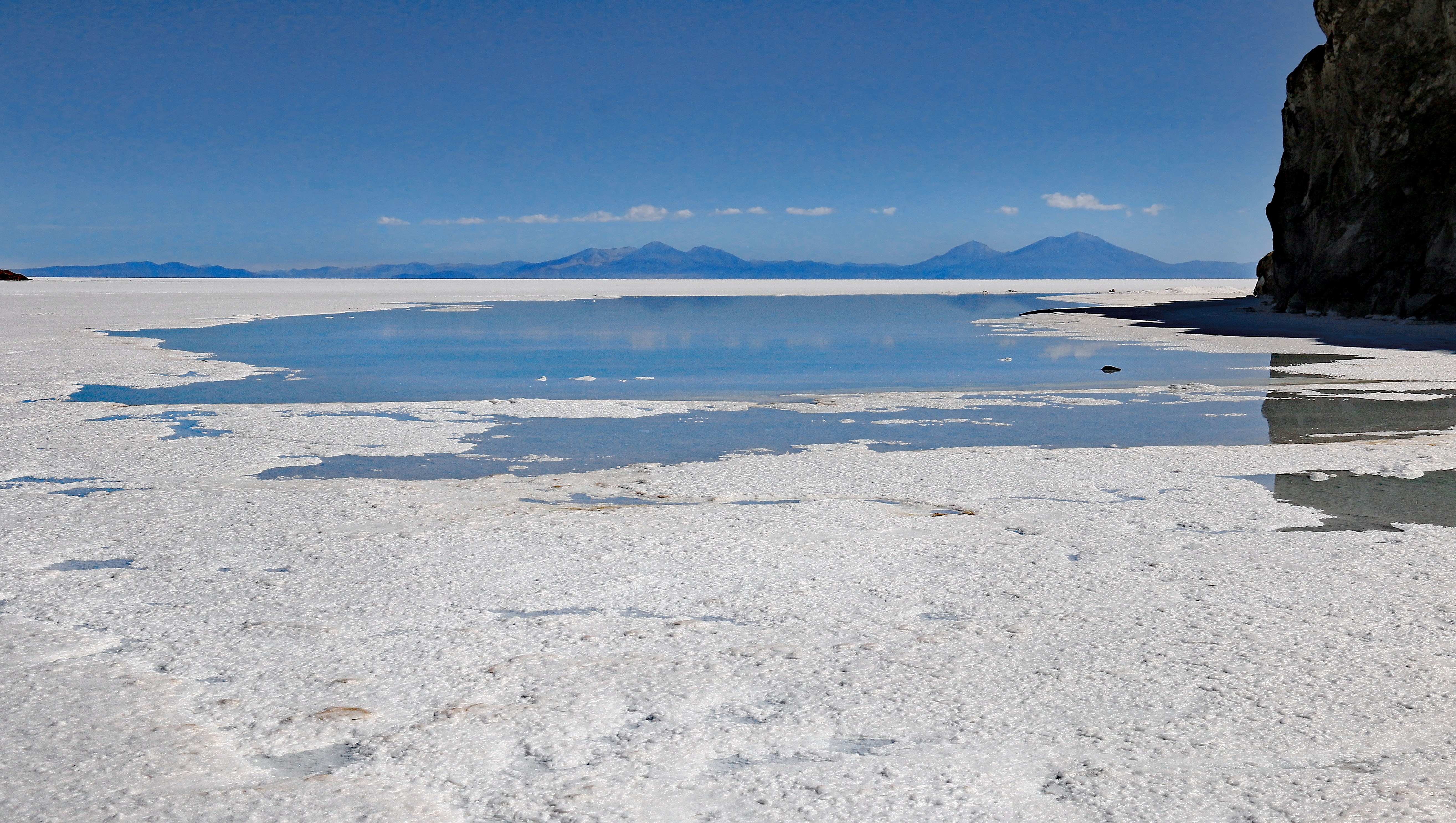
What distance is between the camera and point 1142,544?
537cm

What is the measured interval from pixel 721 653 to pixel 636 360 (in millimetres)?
14746

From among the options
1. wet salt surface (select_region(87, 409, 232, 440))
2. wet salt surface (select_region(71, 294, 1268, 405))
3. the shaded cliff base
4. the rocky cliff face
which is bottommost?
wet salt surface (select_region(87, 409, 232, 440))

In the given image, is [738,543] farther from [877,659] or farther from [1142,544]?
[1142,544]

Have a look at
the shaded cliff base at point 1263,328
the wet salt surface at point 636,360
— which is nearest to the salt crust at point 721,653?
the wet salt surface at point 636,360

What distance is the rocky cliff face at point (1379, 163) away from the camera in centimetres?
2425

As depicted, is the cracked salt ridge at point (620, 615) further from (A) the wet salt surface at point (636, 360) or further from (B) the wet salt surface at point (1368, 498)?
(A) the wet salt surface at point (636, 360)

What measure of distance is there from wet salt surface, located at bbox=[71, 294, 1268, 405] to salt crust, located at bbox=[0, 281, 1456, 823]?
233 inches

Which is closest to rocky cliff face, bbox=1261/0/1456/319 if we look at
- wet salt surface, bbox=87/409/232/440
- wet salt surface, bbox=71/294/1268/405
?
wet salt surface, bbox=71/294/1268/405

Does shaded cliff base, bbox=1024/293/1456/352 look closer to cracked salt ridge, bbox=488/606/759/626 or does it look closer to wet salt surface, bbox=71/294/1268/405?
wet salt surface, bbox=71/294/1268/405

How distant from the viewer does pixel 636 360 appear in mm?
18438

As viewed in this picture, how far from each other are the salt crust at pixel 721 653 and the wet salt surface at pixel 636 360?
5918mm

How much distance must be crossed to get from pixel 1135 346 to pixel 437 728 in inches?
760

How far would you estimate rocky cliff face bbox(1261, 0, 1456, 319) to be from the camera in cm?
2425

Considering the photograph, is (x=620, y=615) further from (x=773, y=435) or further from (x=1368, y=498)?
(x=773, y=435)
